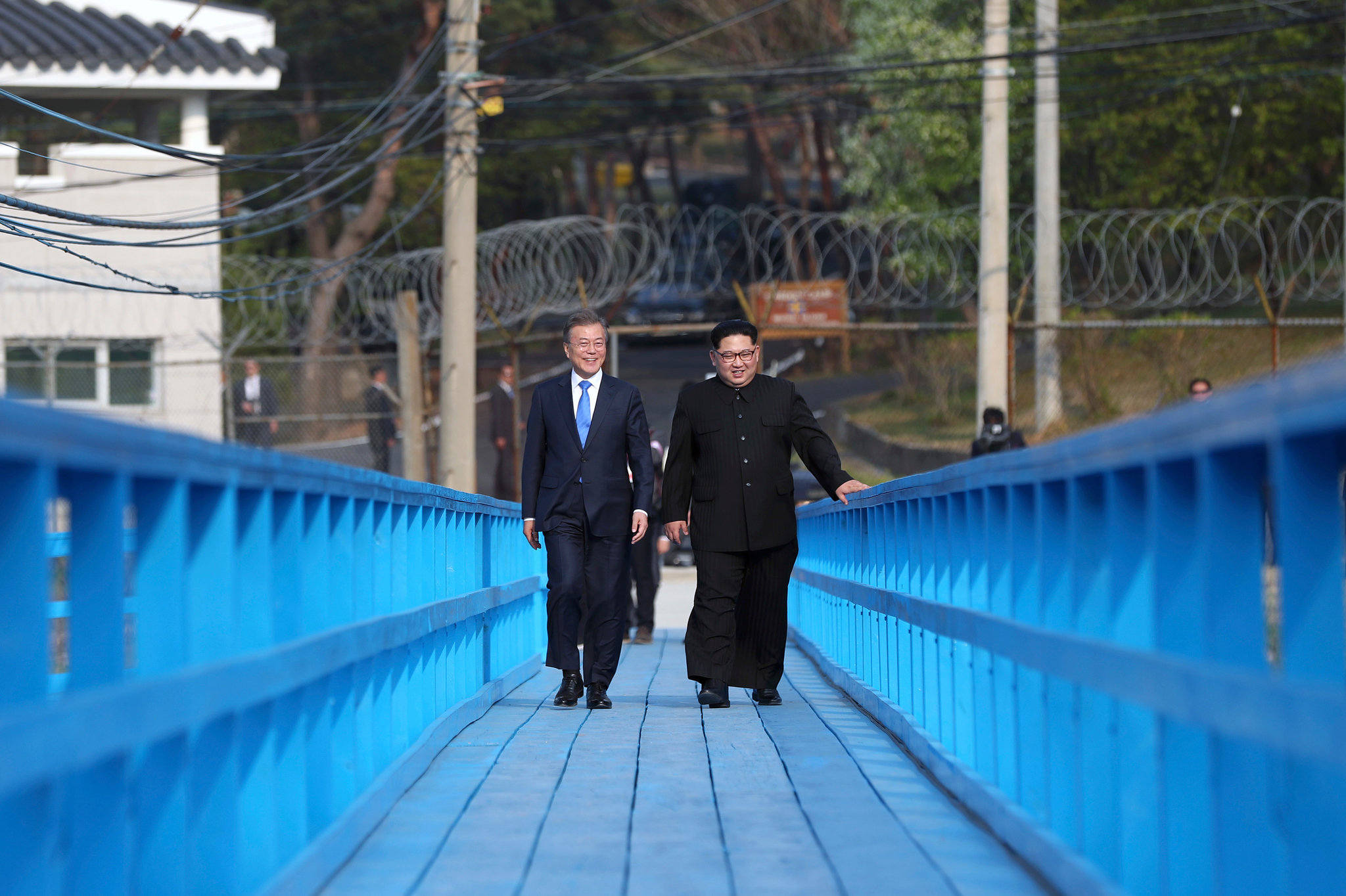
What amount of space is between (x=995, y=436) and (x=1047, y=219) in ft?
23.9

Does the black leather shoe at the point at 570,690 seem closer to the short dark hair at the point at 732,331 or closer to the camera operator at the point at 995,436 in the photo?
the short dark hair at the point at 732,331

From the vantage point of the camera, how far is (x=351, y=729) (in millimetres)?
4625

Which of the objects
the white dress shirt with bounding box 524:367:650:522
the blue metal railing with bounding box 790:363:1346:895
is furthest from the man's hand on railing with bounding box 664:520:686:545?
the blue metal railing with bounding box 790:363:1346:895

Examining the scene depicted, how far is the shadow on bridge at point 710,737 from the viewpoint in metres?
2.66

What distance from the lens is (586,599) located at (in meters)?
8.12

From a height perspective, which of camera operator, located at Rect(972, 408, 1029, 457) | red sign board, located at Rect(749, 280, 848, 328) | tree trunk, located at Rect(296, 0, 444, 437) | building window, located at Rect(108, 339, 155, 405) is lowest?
camera operator, located at Rect(972, 408, 1029, 457)

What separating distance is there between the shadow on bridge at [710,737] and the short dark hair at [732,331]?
1.67 metres

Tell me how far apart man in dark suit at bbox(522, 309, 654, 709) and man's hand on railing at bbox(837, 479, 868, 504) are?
95 cm

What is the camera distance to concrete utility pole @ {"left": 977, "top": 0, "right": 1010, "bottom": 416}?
55.6 feet

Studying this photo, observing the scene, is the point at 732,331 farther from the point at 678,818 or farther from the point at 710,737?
the point at 678,818

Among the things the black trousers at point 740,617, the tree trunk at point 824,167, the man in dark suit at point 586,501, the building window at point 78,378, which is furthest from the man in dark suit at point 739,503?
the tree trunk at point 824,167

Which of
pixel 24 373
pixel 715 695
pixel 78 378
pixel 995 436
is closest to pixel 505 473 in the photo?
pixel 995 436

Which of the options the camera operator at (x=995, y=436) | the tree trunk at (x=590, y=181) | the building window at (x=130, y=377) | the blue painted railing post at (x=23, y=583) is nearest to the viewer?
the blue painted railing post at (x=23, y=583)

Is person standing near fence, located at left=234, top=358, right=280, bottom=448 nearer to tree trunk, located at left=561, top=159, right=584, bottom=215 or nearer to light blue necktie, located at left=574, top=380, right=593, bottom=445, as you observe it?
light blue necktie, located at left=574, top=380, right=593, bottom=445
